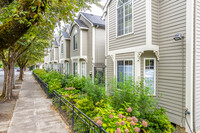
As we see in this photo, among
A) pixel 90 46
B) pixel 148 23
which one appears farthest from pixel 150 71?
pixel 90 46

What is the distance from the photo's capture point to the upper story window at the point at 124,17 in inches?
255

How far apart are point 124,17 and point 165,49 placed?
2776 mm

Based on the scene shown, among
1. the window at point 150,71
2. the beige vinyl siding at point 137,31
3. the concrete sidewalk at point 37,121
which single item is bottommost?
the concrete sidewalk at point 37,121

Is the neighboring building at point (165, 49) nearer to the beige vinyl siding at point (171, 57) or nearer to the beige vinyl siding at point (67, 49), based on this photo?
the beige vinyl siding at point (171, 57)

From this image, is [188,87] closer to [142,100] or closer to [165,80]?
[165,80]

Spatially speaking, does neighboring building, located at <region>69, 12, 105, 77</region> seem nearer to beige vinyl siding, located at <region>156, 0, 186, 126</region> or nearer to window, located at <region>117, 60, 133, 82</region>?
window, located at <region>117, 60, 133, 82</region>

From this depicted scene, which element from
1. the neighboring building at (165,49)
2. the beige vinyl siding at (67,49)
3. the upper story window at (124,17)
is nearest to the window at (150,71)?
the neighboring building at (165,49)

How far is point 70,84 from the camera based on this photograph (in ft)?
24.5

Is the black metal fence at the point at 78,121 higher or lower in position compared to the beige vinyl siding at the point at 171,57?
lower

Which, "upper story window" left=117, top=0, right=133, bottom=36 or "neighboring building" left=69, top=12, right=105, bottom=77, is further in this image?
"neighboring building" left=69, top=12, right=105, bottom=77

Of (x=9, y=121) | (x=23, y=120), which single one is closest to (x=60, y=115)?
(x=23, y=120)

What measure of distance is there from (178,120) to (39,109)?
6160 millimetres

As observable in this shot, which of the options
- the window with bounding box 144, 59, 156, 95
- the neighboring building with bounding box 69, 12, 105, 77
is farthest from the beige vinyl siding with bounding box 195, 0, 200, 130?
the neighboring building with bounding box 69, 12, 105, 77

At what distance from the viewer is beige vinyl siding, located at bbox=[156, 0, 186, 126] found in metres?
4.88
